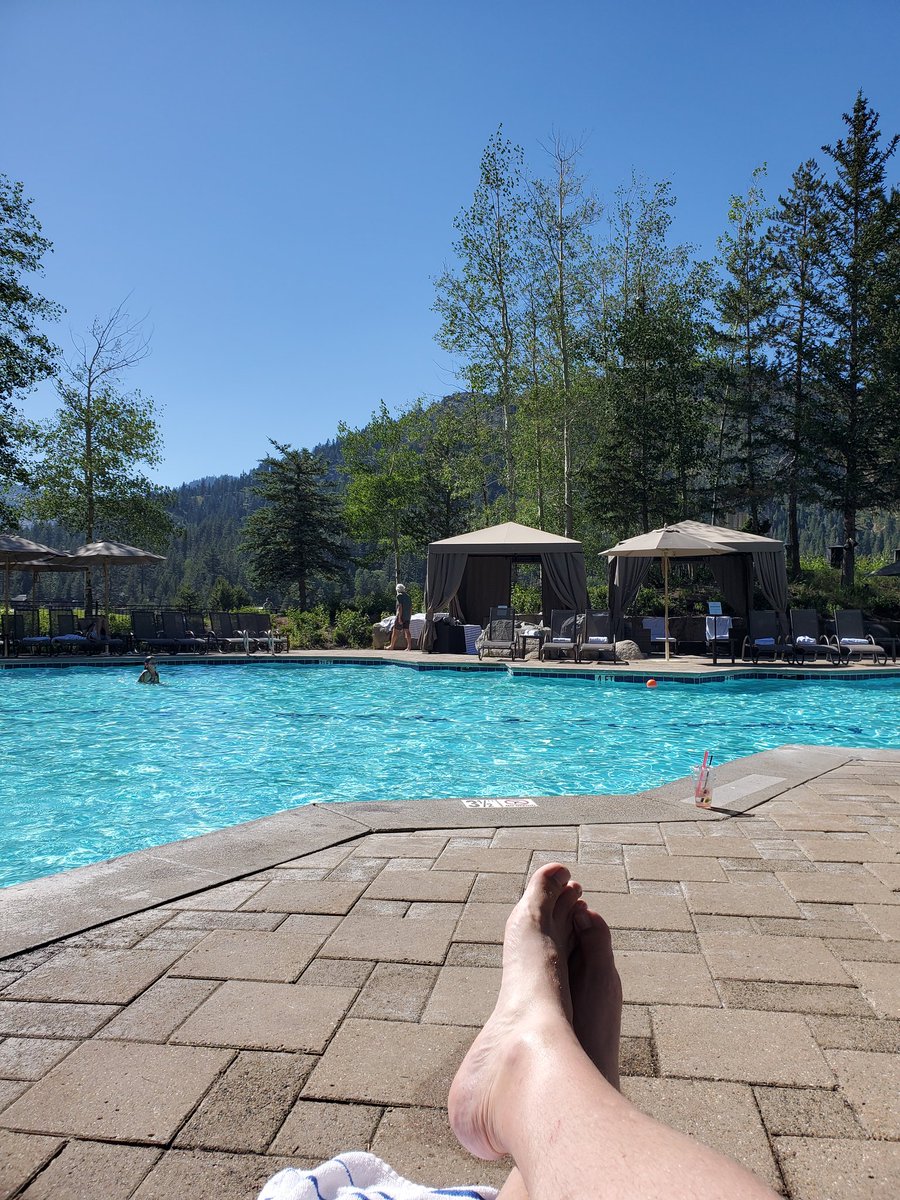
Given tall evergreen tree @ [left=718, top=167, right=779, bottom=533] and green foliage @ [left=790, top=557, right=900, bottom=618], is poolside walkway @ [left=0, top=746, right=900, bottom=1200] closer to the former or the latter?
green foliage @ [left=790, top=557, right=900, bottom=618]

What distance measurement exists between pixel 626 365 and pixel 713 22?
1072 centimetres

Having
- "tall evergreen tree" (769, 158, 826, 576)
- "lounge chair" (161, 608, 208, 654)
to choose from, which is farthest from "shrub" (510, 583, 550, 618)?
"tall evergreen tree" (769, 158, 826, 576)

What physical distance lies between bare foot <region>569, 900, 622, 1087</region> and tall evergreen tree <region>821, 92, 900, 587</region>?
1733 centimetres

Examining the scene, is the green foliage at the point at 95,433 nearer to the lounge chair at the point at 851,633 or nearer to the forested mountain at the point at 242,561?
the forested mountain at the point at 242,561

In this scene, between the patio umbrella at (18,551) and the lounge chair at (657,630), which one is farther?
the lounge chair at (657,630)

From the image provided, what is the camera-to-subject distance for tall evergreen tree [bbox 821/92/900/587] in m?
17.0

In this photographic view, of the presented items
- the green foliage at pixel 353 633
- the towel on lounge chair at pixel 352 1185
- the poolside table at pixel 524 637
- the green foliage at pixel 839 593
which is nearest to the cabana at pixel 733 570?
the poolside table at pixel 524 637

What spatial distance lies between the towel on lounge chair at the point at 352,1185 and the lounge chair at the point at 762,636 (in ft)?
35.1

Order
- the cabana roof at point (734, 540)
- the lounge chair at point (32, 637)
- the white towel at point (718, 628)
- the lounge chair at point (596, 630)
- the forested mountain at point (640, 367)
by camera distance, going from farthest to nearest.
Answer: the forested mountain at point (640, 367) → the lounge chair at point (32, 637) → the cabana roof at point (734, 540) → the lounge chair at point (596, 630) → the white towel at point (718, 628)

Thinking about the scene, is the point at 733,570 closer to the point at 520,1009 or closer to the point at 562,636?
the point at 562,636

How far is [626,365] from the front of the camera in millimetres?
18391

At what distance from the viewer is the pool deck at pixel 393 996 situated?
1.17m

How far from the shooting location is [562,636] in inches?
457

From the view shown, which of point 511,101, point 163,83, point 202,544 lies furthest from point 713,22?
point 202,544
